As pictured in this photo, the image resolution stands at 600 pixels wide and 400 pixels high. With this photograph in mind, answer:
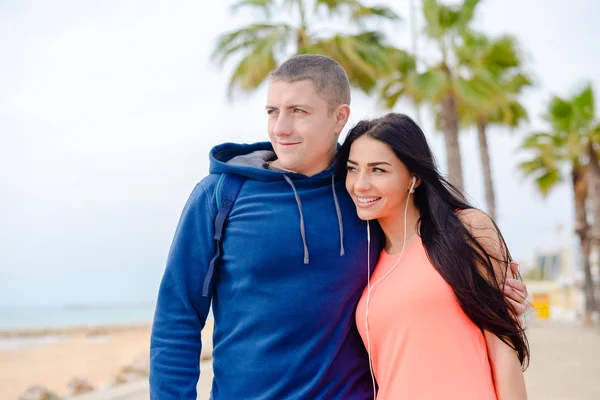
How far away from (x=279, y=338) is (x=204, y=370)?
29.7 ft

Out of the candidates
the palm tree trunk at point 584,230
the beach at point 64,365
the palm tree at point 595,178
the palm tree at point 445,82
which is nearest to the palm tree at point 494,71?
the palm tree at point 445,82

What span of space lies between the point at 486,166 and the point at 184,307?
22231 mm

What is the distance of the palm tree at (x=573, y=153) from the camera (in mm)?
22734

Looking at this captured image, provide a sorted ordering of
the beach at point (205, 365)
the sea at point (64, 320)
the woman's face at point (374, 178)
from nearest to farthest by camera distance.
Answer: the woman's face at point (374, 178) < the beach at point (205, 365) < the sea at point (64, 320)

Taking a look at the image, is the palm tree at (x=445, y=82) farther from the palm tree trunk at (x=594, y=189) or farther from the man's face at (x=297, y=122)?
the man's face at (x=297, y=122)

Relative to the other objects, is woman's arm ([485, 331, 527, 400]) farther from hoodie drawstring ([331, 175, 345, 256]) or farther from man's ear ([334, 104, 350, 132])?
man's ear ([334, 104, 350, 132])

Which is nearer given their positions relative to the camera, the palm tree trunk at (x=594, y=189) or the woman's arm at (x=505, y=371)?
the woman's arm at (x=505, y=371)

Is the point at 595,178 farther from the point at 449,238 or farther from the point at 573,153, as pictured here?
the point at 449,238

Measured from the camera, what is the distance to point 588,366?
12797 mm

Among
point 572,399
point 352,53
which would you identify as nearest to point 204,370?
point 572,399

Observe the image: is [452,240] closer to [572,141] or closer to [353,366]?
[353,366]

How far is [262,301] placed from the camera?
252cm

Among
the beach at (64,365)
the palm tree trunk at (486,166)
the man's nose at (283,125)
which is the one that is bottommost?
the beach at (64,365)

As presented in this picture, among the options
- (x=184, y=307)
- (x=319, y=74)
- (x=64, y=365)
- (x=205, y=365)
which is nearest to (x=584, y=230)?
(x=205, y=365)
